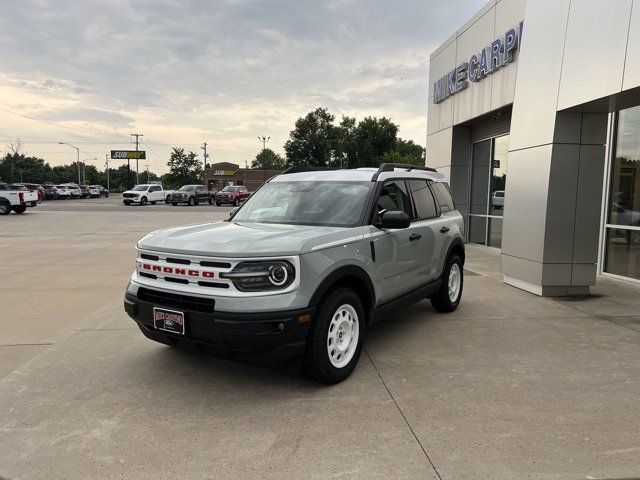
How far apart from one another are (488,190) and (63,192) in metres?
50.5

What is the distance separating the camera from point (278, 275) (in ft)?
11.5

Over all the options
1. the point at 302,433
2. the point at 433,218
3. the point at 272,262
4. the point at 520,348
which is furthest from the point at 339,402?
the point at 433,218

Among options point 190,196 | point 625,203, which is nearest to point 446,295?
point 625,203

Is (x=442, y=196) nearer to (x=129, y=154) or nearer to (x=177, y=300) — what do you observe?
(x=177, y=300)

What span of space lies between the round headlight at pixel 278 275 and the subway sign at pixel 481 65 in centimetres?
856

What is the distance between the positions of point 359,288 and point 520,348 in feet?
6.55

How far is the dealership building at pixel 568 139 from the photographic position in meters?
6.05

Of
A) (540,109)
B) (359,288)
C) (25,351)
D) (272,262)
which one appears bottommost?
(25,351)

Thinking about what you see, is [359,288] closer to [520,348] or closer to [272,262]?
[272,262]

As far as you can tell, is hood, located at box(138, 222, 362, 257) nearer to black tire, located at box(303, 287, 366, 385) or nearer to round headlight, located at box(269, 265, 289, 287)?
round headlight, located at box(269, 265, 289, 287)

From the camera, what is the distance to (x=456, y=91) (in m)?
13.2

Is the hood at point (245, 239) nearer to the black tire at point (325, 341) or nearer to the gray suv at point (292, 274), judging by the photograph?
the gray suv at point (292, 274)

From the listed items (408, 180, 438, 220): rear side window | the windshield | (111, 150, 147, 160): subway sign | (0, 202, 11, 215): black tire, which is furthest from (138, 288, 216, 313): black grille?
(111, 150, 147, 160): subway sign

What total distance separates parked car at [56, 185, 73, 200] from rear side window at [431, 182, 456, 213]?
5370 cm
